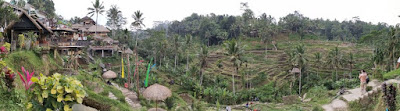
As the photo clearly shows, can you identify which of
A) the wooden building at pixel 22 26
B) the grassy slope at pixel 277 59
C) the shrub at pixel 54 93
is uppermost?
the wooden building at pixel 22 26

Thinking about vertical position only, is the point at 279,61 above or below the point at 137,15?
below

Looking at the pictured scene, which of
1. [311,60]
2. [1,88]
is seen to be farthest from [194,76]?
[1,88]

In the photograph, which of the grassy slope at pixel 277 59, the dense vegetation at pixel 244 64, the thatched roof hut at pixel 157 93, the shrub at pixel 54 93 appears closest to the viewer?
the shrub at pixel 54 93

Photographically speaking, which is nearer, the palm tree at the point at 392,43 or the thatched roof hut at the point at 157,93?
the thatched roof hut at the point at 157,93

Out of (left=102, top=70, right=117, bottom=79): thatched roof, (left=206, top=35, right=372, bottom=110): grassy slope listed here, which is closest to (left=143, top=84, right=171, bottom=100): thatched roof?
(left=102, top=70, right=117, bottom=79): thatched roof

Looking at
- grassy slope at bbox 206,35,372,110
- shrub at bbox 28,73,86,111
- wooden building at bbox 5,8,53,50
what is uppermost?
wooden building at bbox 5,8,53,50

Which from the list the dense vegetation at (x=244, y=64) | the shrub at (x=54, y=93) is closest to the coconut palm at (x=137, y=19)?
the dense vegetation at (x=244, y=64)

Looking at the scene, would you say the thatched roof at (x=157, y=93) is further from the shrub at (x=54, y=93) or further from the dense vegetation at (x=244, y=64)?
the shrub at (x=54, y=93)

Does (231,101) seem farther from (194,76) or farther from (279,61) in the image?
(279,61)

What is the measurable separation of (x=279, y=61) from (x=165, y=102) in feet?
102

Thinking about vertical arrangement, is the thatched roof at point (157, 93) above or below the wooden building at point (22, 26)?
below

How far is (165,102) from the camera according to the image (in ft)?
52.4

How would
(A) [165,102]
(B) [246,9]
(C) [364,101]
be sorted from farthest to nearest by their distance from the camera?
1. (B) [246,9]
2. (A) [165,102]
3. (C) [364,101]

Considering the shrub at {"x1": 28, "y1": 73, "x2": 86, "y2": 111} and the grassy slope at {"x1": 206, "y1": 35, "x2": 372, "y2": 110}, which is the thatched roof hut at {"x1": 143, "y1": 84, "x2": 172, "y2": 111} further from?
the grassy slope at {"x1": 206, "y1": 35, "x2": 372, "y2": 110}
